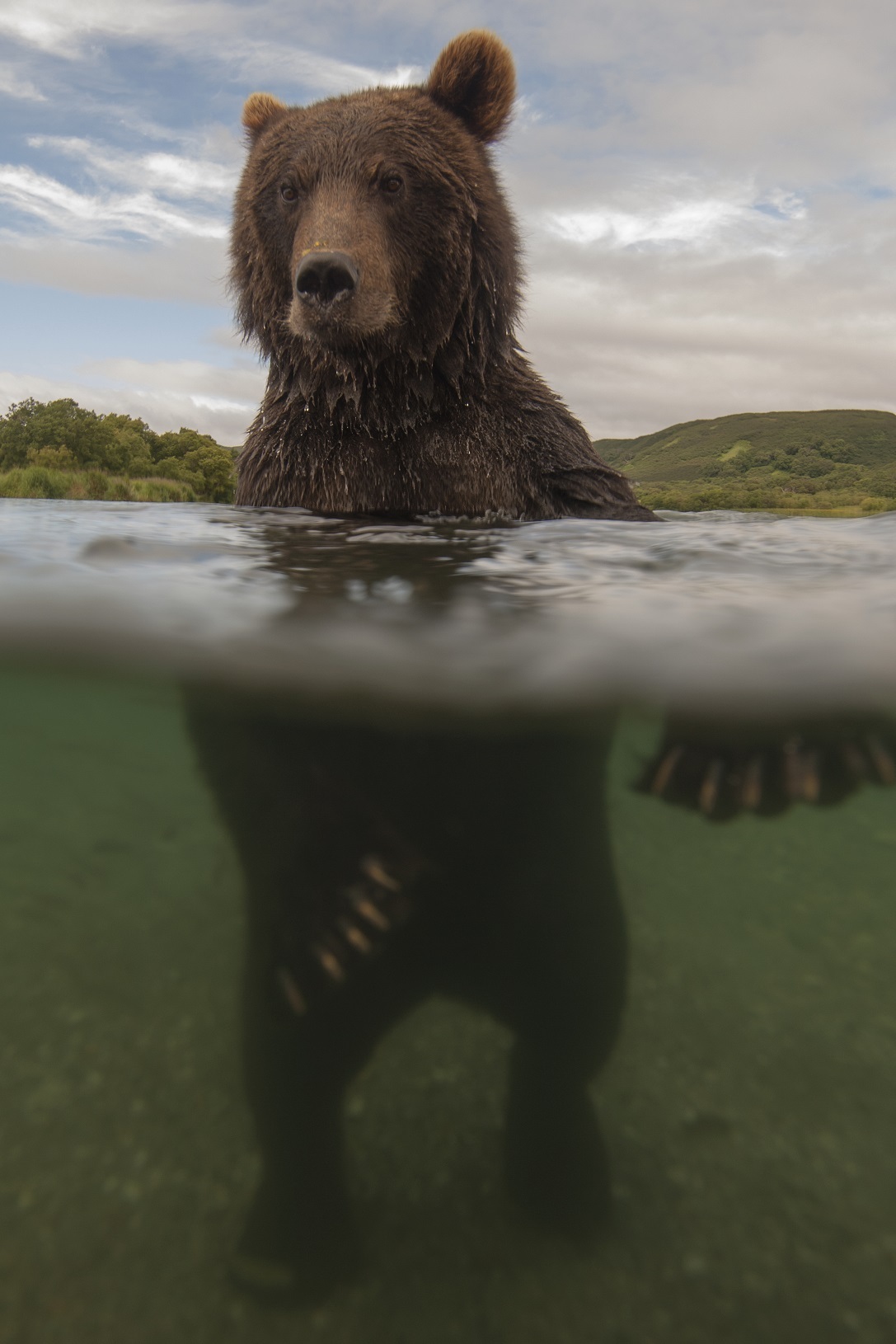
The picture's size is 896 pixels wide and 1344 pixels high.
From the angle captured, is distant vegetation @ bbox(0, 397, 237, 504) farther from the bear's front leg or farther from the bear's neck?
the bear's front leg

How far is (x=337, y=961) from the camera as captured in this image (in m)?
3.22

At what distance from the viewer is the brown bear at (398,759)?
3.16 m

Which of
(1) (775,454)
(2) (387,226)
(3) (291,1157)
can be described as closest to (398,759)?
(3) (291,1157)

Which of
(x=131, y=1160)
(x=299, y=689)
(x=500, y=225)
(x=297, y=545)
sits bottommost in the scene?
(x=131, y=1160)

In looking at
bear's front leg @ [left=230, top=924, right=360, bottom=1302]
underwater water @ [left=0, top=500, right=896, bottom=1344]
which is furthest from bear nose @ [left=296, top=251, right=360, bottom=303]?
bear's front leg @ [left=230, top=924, right=360, bottom=1302]

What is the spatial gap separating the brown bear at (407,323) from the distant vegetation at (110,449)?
3755cm

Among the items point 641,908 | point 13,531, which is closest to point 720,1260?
point 13,531

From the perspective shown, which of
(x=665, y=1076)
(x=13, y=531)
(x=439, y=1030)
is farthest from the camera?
(x=665, y=1076)

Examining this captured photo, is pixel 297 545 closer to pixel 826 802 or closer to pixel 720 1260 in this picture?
pixel 826 802

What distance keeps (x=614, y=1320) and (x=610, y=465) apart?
16.1 ft

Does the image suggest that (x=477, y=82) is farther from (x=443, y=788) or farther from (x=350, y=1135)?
(x=350, y=1135)

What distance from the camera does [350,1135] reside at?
3.78 m

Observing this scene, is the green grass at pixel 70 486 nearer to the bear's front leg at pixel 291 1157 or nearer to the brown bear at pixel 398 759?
the brown bear at pixel 398 759

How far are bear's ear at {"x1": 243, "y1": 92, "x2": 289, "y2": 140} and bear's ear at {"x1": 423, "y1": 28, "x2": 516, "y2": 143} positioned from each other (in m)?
1.06
